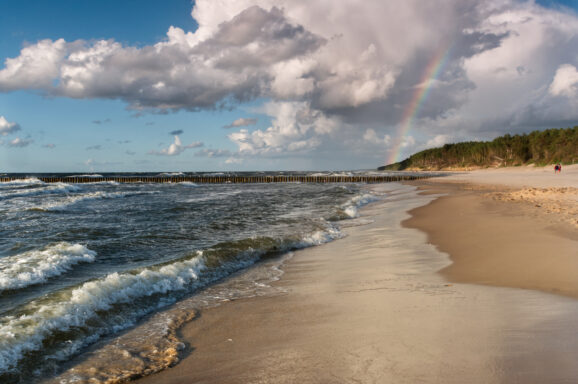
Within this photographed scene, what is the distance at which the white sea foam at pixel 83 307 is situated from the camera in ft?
14.6

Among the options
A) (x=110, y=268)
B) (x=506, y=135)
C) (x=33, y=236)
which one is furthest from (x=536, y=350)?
(x=506, y=135)

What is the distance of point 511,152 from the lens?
98000 mm

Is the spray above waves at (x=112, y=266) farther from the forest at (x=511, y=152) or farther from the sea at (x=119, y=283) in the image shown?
the forest at (x=511, y=152)

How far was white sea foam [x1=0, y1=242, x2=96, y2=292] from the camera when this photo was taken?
7203 millimetres

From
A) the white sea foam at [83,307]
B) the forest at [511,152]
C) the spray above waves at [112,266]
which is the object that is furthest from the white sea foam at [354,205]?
the forest at [511,152]

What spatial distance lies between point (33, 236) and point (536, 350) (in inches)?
555

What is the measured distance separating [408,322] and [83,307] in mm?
4750

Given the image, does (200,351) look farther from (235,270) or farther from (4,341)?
(235,270)

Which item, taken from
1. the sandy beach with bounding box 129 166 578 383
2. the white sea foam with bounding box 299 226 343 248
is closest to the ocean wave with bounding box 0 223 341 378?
the sandy beach with bounding box 129 166 578 383

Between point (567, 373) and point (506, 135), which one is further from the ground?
point (506, 135)

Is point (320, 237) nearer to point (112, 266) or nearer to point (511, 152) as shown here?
point (112, 266)

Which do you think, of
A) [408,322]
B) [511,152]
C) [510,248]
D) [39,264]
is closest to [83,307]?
[39,264]

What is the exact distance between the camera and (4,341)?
14.3 ft

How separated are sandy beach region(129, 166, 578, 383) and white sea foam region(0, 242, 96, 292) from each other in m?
4.06
